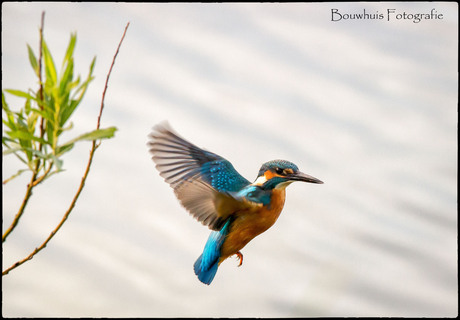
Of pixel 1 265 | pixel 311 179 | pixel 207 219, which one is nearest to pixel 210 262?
pixel 207 219

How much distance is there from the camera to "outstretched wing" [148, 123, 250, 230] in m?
0.67

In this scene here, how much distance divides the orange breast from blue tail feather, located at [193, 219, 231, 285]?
0.6 inches

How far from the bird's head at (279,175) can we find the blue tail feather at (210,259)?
0.09m

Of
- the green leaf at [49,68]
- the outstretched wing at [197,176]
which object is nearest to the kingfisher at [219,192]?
the outstretched wing at [197,176]

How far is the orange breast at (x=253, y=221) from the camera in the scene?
72 centimetres

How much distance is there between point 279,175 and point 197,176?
0.14 m

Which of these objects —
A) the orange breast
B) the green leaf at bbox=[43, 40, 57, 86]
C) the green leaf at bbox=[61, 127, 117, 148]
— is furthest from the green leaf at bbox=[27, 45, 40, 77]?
the orange breast

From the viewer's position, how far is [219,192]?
64 centimetres

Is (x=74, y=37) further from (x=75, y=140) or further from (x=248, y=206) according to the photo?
(x=248, y=206)

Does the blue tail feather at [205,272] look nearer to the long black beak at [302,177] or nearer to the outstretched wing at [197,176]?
the outstretched wing at [197,176]

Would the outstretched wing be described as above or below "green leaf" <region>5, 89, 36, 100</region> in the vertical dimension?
below

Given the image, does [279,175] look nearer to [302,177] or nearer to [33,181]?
[302,177]

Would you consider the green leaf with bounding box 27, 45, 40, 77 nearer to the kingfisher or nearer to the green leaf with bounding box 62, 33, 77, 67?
the green leaf with bounding box 62, 33, 77, 67

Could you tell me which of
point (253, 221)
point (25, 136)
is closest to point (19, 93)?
point (25, 136)
